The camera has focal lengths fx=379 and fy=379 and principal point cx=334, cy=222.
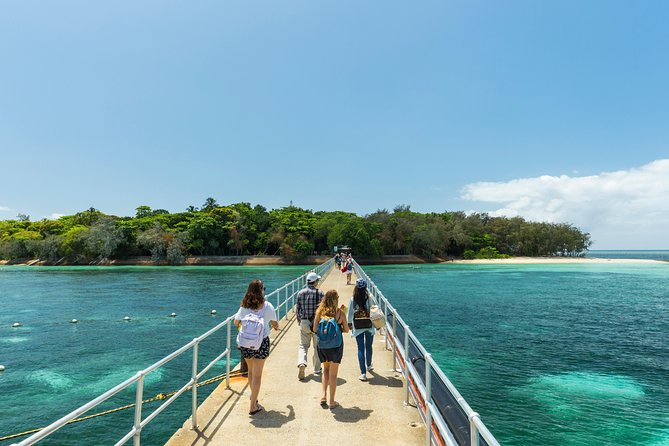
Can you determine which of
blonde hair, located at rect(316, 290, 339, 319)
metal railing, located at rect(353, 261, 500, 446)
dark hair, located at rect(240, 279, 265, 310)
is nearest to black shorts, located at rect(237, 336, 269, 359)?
dark hair, located at rect(240, 279, 265, 310)

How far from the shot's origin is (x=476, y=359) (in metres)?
13.5

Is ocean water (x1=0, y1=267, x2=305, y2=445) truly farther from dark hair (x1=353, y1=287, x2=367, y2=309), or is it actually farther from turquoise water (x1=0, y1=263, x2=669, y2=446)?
dark hair (x1=353, y1=287, x2=367, y2=309)

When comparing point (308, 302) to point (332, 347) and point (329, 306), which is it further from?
point (332, 347)

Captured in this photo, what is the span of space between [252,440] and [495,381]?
9.25 meters

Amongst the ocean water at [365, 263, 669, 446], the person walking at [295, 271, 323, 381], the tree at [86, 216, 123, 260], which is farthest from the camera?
the tree at [86, 216, 123, 260]

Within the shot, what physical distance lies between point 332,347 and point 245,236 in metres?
79.5

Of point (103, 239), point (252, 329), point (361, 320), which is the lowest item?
point (361, 320)

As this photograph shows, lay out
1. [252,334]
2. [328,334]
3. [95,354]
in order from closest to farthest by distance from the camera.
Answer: [252,334] < [328,334] < [95,354]

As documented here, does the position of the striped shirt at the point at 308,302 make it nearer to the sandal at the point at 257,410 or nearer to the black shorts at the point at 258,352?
the black shorts at the point at 258,352

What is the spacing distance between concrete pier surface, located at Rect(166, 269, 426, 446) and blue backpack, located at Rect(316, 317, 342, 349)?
37.8 inches

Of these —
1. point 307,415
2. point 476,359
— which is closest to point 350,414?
point 307,415

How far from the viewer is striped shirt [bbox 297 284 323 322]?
6.83 meters

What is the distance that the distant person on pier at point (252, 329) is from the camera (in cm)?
502

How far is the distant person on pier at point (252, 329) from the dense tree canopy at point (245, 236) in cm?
7117
